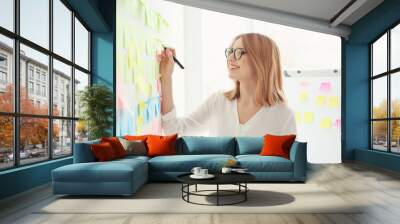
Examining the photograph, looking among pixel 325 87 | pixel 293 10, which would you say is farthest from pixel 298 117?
pixel 293 10

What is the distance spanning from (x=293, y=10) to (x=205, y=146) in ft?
12.4

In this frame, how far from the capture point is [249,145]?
22.9 feet

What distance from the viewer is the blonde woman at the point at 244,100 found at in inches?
327

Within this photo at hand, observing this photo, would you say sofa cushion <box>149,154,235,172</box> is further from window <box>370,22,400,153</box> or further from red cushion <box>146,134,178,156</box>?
window <box>370,22,400,153</box>

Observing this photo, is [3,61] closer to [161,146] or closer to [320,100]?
[161,146]

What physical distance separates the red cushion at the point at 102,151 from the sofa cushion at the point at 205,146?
4.91ft

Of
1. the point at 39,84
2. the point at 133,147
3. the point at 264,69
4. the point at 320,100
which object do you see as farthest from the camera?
the point at 320,100

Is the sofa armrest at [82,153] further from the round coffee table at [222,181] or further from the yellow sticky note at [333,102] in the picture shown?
the yellow sticky note at [333,102]

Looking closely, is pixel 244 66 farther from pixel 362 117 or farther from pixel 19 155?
pixel 19 155

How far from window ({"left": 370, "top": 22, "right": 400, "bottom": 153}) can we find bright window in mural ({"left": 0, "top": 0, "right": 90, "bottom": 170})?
6258 millimetres

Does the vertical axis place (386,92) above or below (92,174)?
above

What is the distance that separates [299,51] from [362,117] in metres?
2.39

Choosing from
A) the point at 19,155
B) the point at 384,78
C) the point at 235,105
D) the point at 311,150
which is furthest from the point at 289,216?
the point at 384,78

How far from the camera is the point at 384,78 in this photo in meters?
8.84
